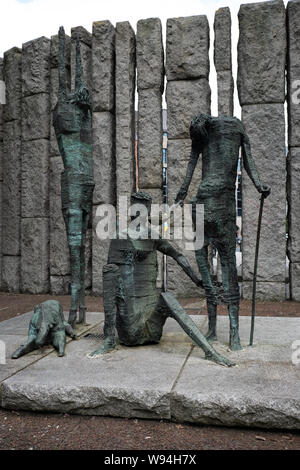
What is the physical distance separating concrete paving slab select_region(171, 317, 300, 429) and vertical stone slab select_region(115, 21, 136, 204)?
427cm

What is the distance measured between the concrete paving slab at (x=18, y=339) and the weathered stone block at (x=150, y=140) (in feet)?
9.13

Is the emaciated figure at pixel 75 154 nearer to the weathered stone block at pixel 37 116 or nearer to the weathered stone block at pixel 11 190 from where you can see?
the weathered stone block at pixel 37 116

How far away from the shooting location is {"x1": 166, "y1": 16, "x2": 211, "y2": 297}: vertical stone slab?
681 centimetres

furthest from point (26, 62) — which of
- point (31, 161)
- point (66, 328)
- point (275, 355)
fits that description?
point (275, 355)

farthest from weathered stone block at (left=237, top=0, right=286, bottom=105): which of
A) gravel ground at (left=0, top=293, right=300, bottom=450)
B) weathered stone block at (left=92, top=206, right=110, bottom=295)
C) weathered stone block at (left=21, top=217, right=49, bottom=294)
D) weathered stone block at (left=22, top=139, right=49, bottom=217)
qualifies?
gravel ground at (left=0, top=293, right=300, bottom=450)

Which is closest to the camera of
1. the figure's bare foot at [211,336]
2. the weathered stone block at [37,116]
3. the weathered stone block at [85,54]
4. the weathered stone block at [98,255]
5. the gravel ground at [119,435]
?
the gravel ground at [119,435]

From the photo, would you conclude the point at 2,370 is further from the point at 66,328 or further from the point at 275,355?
the point at 275,355

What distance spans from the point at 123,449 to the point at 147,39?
6527 mm

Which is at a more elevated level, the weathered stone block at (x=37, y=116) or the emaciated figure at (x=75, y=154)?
the weathered stone block at (x=37, y=116)

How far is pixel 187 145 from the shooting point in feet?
22.4

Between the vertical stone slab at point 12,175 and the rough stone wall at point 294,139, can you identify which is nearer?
the rough stone wall at point 294,139

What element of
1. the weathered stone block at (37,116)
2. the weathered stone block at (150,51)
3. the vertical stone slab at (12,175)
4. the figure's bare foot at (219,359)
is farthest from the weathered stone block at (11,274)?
the figure's bare foot at (219,359)

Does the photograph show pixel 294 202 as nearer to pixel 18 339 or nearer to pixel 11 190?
pixel 18 339

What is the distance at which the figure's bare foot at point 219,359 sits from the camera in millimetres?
3031
